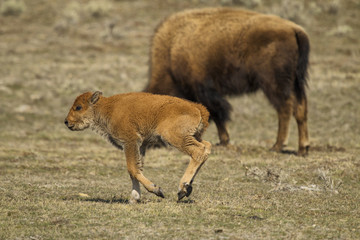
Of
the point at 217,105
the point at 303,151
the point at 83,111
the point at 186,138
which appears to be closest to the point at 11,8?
the point at 217,105

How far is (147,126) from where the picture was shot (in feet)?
23.5

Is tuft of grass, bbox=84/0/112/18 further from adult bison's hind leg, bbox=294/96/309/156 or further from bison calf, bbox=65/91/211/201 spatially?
bison calf, bbox=65/91/211/201

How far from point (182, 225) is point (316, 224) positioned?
1.42 meters

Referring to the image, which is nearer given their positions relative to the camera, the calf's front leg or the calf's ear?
the calf's front leg

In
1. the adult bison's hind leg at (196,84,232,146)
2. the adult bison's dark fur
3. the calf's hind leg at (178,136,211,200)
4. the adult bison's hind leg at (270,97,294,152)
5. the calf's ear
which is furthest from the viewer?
the adult bison's hind leg at (196,84,232,146)

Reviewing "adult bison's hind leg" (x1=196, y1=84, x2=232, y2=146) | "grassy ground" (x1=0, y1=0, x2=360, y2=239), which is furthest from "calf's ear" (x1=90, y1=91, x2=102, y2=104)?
"adult bison's hind leg" (x1=196, y1=84, x2=232, y2=146)

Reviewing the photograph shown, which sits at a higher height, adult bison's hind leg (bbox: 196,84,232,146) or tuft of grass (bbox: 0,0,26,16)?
adult bison's hind leg (bbox: 196,84,232,146)

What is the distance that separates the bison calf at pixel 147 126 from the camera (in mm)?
6957

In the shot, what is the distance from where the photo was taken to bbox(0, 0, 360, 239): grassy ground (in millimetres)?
6172

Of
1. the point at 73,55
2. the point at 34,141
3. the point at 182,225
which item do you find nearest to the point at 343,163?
the point at 182,225

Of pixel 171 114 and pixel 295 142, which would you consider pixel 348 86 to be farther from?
pixel 171 114

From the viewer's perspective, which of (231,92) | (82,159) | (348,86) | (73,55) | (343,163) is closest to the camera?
(343,163)

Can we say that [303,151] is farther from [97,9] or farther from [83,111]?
[97,9]

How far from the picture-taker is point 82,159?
1167 centimetres
